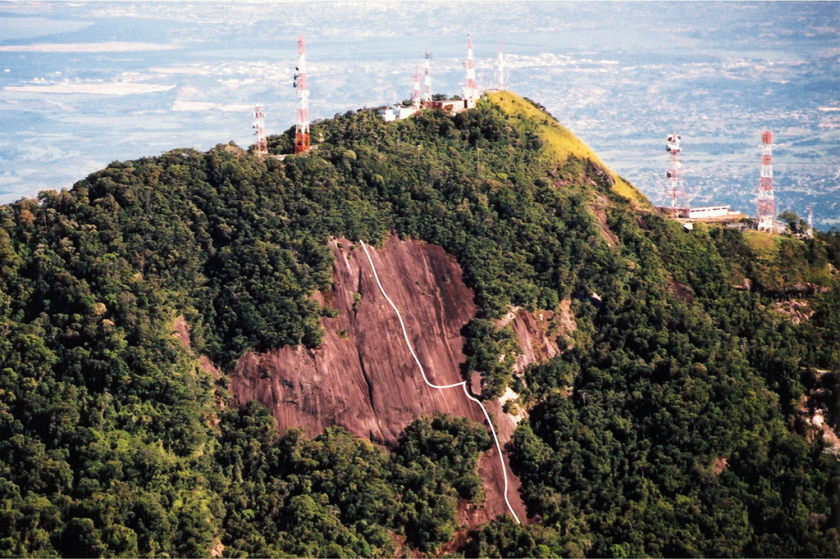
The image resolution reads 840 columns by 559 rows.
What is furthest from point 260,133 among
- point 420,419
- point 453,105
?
point 420,419

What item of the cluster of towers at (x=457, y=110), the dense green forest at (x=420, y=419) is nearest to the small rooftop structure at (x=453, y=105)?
the cluster of towers at (x=457, y=110)

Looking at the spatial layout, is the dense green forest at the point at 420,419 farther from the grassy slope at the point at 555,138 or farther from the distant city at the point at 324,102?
the distant city at the point at 324,102

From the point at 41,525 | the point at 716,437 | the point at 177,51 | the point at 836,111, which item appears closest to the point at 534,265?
the point at 716,437

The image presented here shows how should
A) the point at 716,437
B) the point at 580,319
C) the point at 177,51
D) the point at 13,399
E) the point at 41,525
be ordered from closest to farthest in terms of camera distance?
the point at 41,525, the point at 13,399, the point at 716,437, the point at 580,319, the point at 177,51

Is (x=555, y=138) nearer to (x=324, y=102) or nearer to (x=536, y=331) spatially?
(x=536, y=331)

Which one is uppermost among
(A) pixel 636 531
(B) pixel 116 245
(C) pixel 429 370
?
(B) pixel 116 245

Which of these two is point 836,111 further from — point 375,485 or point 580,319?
point 375,485
